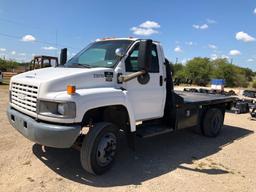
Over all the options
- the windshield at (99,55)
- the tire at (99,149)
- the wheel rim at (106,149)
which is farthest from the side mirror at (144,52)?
the wheel rim at (106,149)

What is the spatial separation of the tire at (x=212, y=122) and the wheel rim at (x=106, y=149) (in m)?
3.75

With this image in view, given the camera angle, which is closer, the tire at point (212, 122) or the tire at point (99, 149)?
the tire at point (99, 149)

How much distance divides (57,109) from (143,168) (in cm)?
202

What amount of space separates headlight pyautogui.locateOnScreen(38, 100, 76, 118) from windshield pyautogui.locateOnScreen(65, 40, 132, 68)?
120 cm

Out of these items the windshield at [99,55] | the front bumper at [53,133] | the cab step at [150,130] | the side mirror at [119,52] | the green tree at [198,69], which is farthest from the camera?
the green tree at [198,69]

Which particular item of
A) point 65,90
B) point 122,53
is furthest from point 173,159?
point 65,90

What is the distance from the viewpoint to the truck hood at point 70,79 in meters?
3.90

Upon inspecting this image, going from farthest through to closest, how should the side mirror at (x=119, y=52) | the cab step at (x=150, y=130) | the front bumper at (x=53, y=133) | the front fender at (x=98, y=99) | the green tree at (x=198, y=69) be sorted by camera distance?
the green tree at (x=198, y=69)
the cab step at (x=150, y=130)
the side mirror at (x=119, y=52)
the front fender at (x=98, y=99)
the front bumper at (x=53, y=133)

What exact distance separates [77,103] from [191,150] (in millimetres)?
3491

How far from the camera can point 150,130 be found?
17.4 feet

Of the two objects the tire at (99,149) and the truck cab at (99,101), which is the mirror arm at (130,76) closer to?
the truck cab at (99,101)

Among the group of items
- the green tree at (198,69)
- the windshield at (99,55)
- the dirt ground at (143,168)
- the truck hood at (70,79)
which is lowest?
the dirt ground at (143,168)

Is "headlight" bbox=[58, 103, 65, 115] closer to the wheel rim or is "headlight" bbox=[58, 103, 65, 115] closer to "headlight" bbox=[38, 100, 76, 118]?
"headlight" bbox=[38, 100, 76, 118]

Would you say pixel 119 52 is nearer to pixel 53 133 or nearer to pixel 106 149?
pixel 106 149
